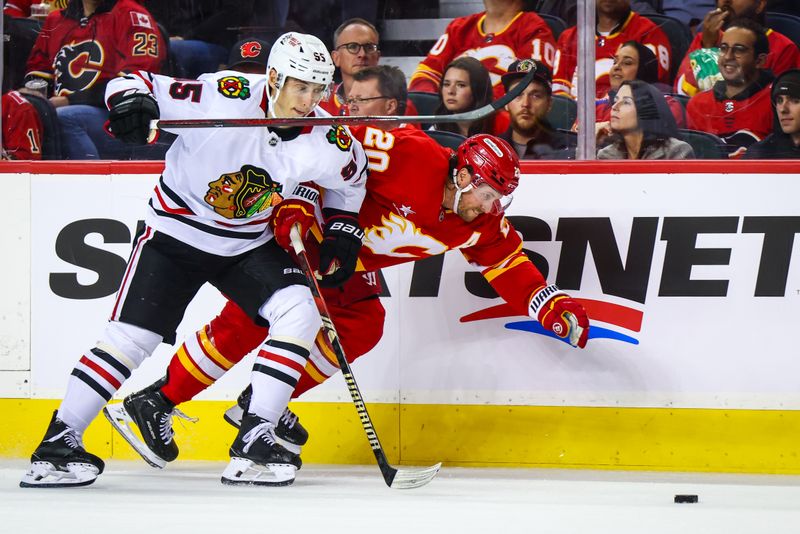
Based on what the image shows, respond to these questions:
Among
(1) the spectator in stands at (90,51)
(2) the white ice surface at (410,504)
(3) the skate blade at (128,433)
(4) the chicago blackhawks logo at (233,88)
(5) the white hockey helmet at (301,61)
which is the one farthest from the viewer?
(1) the spectator in stands at (90,51)

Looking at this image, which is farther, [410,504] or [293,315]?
[293,315]

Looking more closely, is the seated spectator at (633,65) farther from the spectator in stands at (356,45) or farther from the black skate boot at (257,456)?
the black skate boot at (257,456)

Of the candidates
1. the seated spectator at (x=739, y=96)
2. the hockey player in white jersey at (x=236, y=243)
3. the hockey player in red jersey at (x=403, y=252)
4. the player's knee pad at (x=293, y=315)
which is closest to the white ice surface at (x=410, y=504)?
the hockey player in white jersey at (x=236, y=243)

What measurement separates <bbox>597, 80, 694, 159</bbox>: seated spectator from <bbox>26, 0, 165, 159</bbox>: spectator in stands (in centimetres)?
170

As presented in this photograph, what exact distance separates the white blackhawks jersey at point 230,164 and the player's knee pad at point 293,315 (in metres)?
0.22

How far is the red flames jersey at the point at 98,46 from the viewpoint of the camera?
4.14 m

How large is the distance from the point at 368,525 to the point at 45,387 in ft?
6.02

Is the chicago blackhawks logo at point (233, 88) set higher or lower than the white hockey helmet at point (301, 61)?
lower

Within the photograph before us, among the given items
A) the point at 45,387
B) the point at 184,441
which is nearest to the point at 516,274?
the point at 184,441

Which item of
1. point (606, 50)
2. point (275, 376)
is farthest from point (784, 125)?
point (275, 376)

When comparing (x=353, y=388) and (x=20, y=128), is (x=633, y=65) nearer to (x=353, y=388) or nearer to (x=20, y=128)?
(x=353, y=388)

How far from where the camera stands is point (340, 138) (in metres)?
3.20

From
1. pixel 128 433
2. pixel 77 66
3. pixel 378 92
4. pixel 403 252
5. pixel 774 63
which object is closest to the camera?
pixel 128 433

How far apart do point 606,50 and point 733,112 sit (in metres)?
0.49
